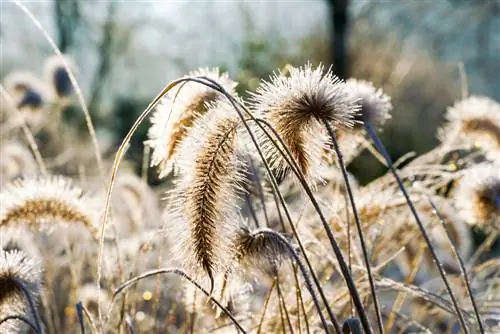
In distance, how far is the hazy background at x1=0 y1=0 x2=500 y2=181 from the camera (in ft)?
42.1

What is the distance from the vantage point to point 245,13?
13227mm

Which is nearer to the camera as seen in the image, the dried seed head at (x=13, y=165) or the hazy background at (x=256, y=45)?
the dried seed head at (x=13, y=165)

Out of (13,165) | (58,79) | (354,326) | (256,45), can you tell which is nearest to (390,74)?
(256,45)

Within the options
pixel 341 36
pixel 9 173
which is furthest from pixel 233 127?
pixel 341 36

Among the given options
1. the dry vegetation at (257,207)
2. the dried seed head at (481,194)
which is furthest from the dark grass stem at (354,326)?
the dried seed head at (481,194)

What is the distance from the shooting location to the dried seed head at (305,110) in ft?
4.03

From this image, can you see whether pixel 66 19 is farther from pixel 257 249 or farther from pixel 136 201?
pixel 257 249

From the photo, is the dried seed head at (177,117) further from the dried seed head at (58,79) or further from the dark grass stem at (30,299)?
the dried seed head at (58,79)

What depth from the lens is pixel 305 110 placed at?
123cm

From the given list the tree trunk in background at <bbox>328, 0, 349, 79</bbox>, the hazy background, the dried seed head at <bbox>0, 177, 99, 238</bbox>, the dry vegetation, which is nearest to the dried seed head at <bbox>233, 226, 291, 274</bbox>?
the dry vegetation

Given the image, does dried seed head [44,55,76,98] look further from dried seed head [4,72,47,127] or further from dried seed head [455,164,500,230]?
dried seed head [455,164,500,230]

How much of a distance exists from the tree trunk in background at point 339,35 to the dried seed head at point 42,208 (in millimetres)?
11266

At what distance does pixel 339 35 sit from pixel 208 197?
12090 mm

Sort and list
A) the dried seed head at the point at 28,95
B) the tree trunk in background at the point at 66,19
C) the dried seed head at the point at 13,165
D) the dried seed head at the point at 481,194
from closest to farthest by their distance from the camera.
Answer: the dried seed head at the point at 481,194, the dried seed head at the point at 13,165, the dried seed head at the point at 28,95, the tree trunk in background at the point at 66,19
